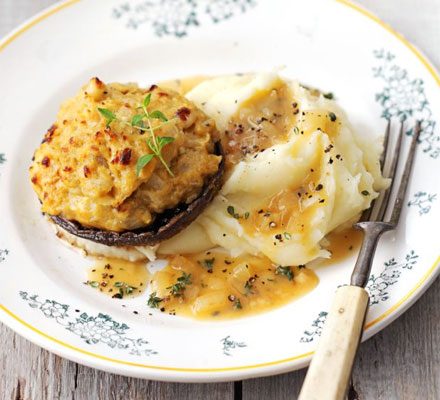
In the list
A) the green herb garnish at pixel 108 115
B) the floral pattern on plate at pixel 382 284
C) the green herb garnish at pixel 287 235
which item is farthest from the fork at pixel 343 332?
the green herb garnish at pixel 108 115

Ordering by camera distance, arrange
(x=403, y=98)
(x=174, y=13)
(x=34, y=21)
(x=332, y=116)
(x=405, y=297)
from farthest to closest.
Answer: (x=174, y=13) < (x=34, y=21) < (x=403, y=98) < (x=332, y=116) < (x=405, y=297)

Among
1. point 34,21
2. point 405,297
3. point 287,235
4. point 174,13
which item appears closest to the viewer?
point 405,297

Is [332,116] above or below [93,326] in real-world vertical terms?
above

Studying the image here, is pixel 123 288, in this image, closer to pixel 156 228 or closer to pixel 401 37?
pixel 156 228

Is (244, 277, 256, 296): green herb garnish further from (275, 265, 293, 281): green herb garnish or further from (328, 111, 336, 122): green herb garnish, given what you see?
(328, 111, 336, 122): green herb garnish

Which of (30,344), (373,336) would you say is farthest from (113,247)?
(373,336)

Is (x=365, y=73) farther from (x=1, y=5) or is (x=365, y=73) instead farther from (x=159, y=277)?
(x=1, y=5)

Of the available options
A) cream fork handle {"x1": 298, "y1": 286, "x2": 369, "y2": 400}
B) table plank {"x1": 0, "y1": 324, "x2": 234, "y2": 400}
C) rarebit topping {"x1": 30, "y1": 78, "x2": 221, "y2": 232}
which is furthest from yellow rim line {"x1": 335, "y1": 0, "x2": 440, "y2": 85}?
table plank {"x1": 0, "y1": 324, "x2": 234, "y2": 400}

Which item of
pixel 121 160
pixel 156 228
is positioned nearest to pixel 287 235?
pixel 156 228
